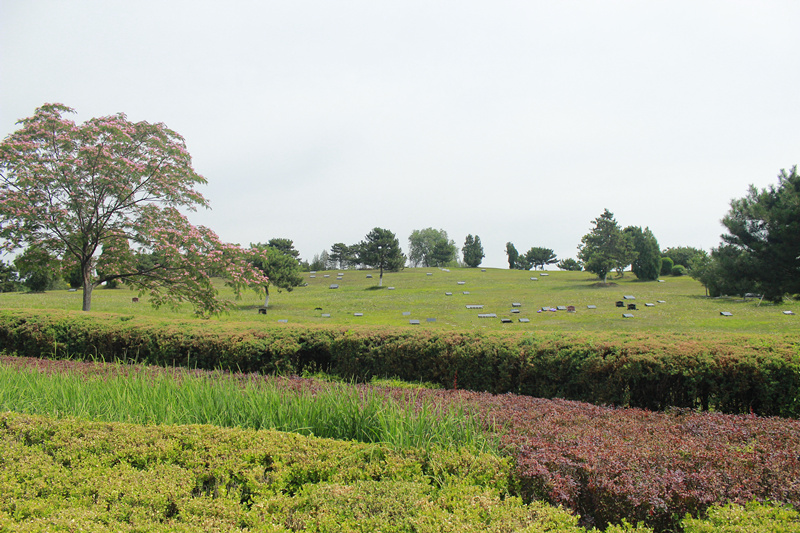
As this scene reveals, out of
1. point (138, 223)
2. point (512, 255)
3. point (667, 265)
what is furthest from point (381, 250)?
point (512, 255)

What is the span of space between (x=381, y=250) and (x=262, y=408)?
130ft

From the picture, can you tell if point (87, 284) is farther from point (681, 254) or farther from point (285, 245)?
point (681, 254)

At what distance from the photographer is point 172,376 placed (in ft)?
18.8

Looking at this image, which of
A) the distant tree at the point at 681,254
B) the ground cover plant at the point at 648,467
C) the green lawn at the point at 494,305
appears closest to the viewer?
the ground cover plant at the point at 648,467

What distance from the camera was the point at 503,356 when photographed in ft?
22.0

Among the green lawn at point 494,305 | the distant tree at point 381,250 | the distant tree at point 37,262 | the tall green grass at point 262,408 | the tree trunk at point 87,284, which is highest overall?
the distant tree at point 381,250

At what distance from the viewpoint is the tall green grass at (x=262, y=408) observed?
351cm

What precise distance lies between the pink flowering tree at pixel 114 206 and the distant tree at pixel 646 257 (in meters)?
40.1

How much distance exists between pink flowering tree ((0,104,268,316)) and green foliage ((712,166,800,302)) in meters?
16.8

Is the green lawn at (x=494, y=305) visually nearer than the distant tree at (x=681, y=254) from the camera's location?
Yes

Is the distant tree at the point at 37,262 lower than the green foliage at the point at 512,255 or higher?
lower

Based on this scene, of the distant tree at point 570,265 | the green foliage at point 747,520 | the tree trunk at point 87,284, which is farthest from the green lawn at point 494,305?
the distant tree at point 570,265

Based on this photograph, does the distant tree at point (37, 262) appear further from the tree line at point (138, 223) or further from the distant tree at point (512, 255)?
the distant tree at point (512, 255)

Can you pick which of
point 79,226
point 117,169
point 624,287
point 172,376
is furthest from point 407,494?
point 624,287
